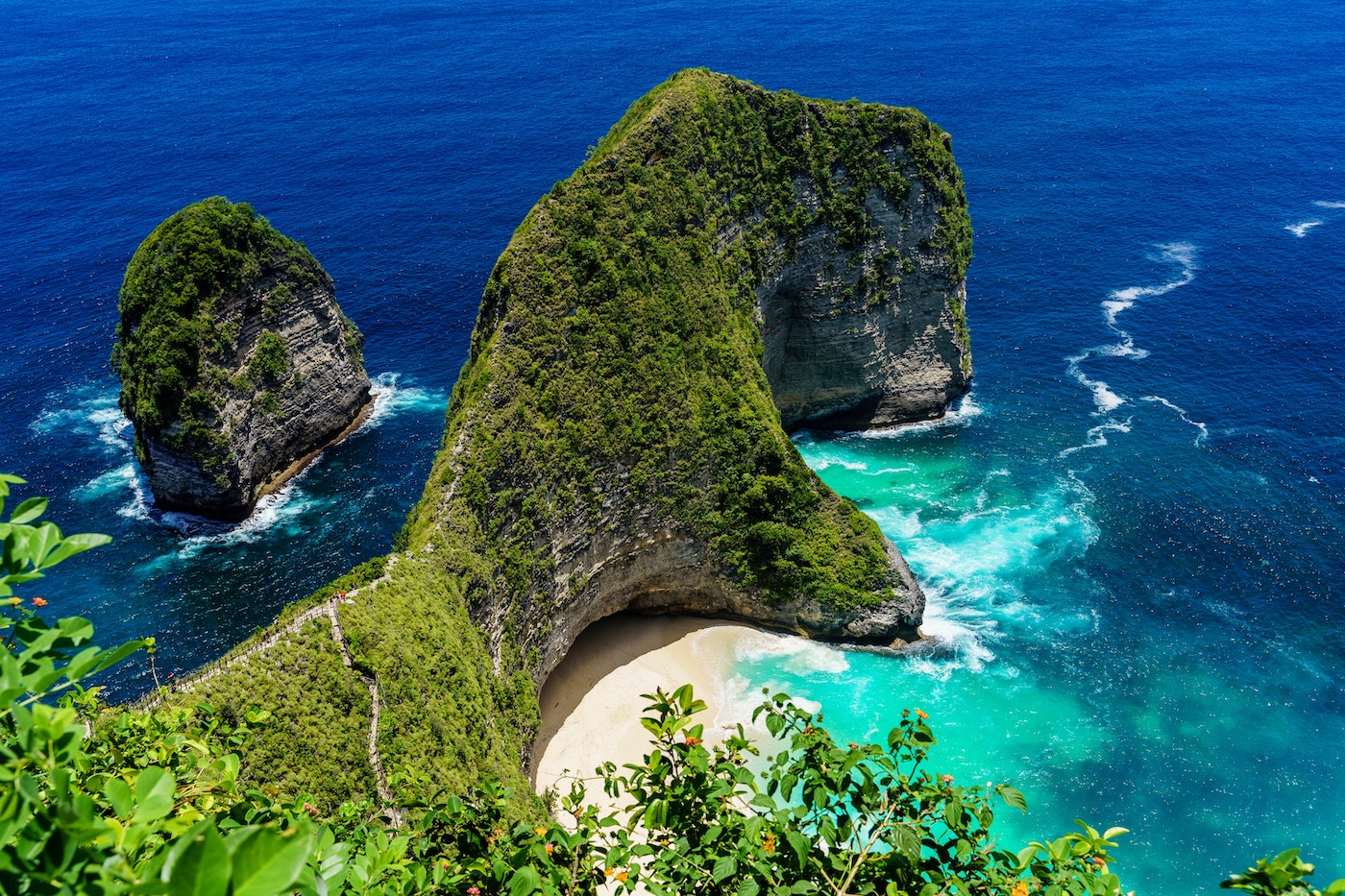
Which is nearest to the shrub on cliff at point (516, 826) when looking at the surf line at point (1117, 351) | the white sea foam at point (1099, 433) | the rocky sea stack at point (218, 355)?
the rocky sea stack at point (218, 355)

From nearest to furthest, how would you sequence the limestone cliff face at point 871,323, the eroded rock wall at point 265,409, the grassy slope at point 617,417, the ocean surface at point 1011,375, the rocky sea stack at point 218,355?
the grassy slope at point 617,417 → the ocean surface at point 1011,375 → the rocky sea stack at point 218,355 → the eroded rock wall at point 265,409 → the limestone cliff face at point 871,323

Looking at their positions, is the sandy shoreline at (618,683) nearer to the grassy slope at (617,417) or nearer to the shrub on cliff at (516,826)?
the grassy slope at (617,417)

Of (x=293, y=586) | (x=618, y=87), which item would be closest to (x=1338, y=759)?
(x=293, y=586)

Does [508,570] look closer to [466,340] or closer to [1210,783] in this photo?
[1210,783]

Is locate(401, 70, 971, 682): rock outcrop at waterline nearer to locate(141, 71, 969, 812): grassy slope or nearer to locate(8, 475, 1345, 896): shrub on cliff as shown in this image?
locate(141, 71, 969, 812): grassy slope

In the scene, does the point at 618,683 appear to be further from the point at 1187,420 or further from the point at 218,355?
the point at 1187,420

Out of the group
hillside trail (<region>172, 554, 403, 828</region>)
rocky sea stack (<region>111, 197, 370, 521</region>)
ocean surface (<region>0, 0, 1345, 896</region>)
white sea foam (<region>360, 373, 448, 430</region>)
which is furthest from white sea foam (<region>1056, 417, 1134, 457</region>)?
rocky sea stack (<region>111, 197, 370, 521</region>)

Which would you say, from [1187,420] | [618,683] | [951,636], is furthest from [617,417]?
[1187,420]
